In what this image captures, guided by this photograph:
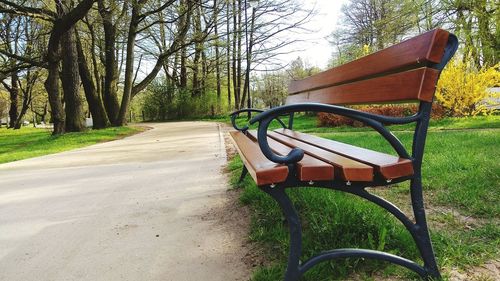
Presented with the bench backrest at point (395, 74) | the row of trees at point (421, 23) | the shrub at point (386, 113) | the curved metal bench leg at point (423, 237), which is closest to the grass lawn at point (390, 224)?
the curved metal bench leg at point (423, 237)

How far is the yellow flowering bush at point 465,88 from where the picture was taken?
10414 millimetres

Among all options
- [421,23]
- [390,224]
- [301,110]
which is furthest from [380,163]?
[421,23]

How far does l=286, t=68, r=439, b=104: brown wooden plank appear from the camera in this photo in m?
1.66

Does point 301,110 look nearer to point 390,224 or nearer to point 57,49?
point 390,224

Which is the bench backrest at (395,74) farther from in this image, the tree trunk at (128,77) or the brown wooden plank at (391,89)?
the tree trunk at (128,77)

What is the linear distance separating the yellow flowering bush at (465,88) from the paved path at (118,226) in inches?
332

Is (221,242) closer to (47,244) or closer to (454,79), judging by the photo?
(47,244)

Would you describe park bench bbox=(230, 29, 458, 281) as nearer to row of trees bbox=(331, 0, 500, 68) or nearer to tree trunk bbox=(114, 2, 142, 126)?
row of trees bbox=(331, 0, 500, 68)

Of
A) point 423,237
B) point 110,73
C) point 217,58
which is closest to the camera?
point 423,237

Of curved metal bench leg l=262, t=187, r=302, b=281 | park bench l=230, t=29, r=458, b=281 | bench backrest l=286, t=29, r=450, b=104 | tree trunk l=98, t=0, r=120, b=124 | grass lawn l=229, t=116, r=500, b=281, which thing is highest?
tree trunk l=98, t=0, r=120, b=124

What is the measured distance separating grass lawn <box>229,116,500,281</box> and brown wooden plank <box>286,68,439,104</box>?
722mm

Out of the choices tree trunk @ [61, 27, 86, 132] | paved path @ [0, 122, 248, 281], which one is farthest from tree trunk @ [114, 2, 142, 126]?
paved path @ [0, 122, 248, 281]

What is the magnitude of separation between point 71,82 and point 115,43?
816 centimetres

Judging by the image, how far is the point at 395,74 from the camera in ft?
6.29
